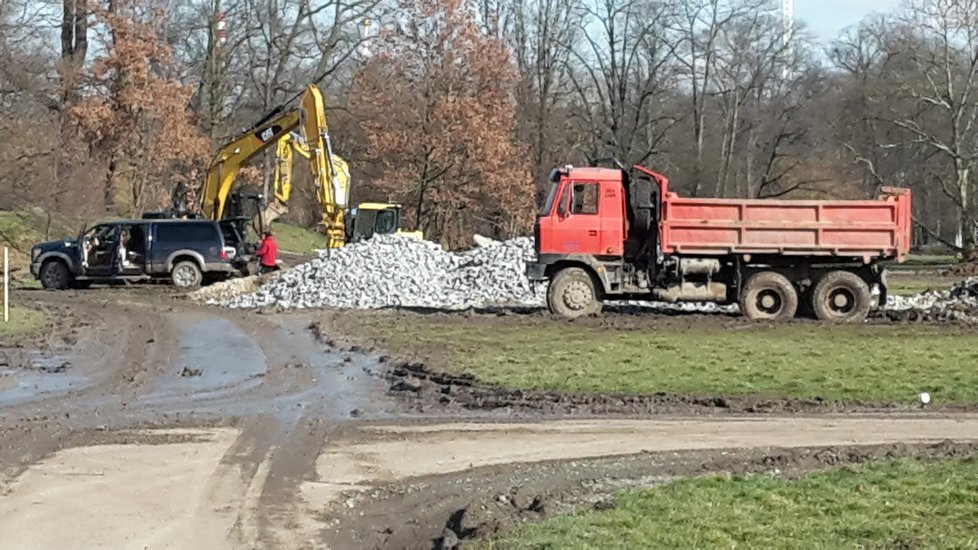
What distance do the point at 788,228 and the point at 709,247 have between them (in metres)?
1.65

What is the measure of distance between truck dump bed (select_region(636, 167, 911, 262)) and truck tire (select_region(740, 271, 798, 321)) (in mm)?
639

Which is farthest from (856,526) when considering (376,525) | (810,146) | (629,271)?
(810,146)

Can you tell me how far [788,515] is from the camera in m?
8.53

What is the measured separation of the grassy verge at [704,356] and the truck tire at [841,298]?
119cm

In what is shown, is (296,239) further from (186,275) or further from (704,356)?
(704,356)

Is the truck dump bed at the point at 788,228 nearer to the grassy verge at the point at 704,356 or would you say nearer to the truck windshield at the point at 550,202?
the grassy verge at the point at 704,356

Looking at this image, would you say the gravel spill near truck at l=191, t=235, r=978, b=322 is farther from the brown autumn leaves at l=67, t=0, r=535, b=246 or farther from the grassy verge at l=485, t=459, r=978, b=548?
the brown autumn leaves at l=67, t=0, r=535, b=246

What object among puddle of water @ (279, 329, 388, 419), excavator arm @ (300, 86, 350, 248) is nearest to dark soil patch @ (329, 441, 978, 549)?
puddle of water @ (279, 329, 388, 419)

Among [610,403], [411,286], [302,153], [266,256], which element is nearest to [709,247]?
[411,286]

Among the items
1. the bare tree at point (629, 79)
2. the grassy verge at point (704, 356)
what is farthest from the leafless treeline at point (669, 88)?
the grassy verge at point (704, 356)

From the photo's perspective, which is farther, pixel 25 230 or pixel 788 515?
pixel 25 230

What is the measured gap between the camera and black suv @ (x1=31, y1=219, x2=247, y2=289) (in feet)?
114

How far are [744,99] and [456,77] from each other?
24.1m

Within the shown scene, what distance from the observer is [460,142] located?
56.2m
